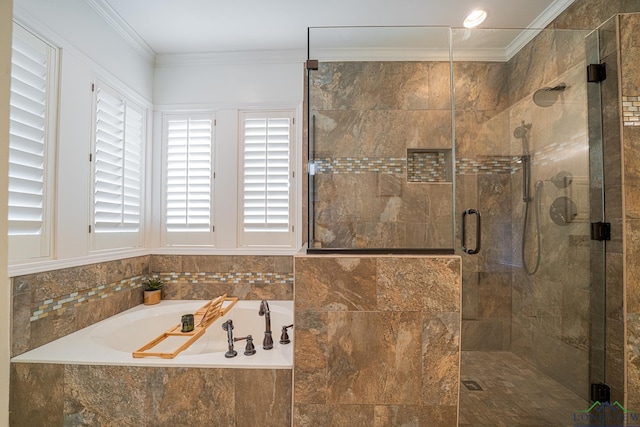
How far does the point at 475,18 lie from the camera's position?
2.14 m

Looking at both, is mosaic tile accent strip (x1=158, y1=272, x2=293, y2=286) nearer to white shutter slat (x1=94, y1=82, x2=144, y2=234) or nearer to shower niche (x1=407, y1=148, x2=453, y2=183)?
white shutter slat (x1=94, y1=82, x2=144, y2=234)

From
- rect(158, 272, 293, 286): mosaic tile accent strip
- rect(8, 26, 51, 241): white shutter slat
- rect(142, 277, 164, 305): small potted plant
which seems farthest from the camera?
rect(158, 272, 293, 286): mosaic tile accent strip

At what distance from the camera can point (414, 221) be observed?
1811mm

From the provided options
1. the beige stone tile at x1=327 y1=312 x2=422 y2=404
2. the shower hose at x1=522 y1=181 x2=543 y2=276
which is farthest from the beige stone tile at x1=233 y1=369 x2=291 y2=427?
the shower hose at x1=522 y1=181 x2=543 y2=276

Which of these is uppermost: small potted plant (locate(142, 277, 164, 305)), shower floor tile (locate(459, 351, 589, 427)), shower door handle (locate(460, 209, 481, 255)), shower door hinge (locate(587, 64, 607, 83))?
shower door hinge (locate(587, 64, 607, 83))

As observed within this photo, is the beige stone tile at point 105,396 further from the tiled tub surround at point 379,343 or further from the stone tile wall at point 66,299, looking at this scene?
the tiled tub surround at point 379,343

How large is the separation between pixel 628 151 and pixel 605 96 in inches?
13.9

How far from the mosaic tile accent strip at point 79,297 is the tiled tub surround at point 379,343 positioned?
1.53m

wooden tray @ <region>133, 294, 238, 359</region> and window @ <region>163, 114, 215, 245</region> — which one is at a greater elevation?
window @ <region>163, 114, 215, 245</region>

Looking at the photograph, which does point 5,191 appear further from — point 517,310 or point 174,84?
point 174,84

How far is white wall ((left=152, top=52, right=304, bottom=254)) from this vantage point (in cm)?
261

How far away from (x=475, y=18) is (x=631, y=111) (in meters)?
1.19

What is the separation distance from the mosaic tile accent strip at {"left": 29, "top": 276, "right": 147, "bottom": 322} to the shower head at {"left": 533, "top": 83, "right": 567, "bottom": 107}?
3253mm

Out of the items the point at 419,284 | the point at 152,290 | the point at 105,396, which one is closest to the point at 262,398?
the point at 105,396
